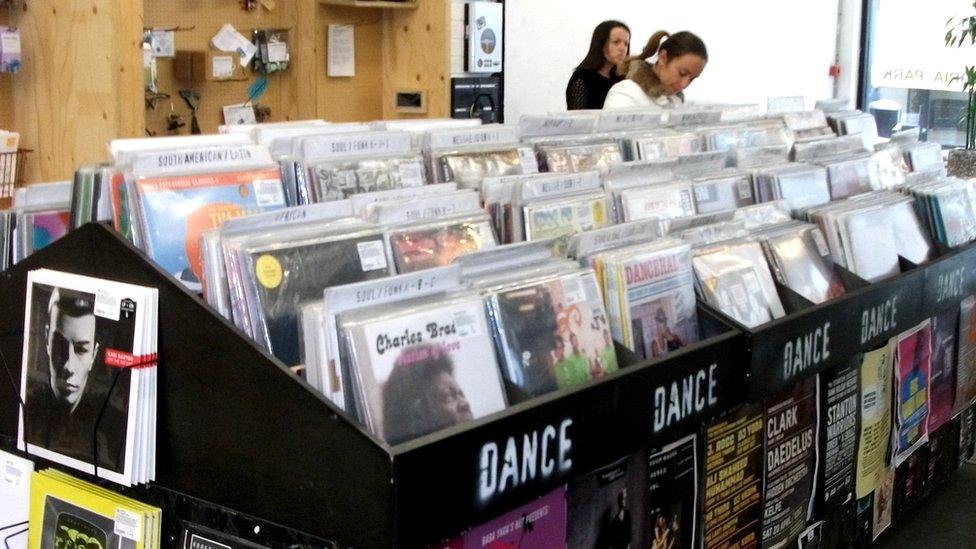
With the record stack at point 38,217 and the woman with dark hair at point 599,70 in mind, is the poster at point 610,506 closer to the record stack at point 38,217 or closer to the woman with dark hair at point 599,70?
the record stack at point 38,217

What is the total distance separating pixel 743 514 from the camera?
2125mm

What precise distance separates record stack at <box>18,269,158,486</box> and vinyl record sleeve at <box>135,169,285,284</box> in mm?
133

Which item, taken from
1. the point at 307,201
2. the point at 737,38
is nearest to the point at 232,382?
the point at 307,201

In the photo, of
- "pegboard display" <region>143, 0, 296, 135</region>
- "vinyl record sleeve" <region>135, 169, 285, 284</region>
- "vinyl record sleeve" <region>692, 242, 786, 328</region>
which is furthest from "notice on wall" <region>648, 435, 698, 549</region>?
"pegboard display" <region>143, 0, 296, 135</region>

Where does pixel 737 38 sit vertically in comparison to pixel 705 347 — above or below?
above

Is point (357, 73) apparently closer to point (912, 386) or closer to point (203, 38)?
point (203, 38)

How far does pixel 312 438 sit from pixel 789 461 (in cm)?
124

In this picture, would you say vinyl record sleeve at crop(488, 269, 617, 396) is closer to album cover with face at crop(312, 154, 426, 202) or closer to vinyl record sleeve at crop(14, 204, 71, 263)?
album cover with face at crop(312, 154, 426, 202)

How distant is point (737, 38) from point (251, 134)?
5.71 meters

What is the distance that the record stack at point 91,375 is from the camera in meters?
1.52

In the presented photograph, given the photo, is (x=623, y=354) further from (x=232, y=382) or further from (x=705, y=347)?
(x=232, y=382)

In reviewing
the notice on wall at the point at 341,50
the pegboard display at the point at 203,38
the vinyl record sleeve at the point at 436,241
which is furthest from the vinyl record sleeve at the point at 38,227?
the notice on wall at the point at 341,50

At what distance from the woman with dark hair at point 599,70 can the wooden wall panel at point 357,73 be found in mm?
1101

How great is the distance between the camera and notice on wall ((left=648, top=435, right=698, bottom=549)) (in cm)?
187
